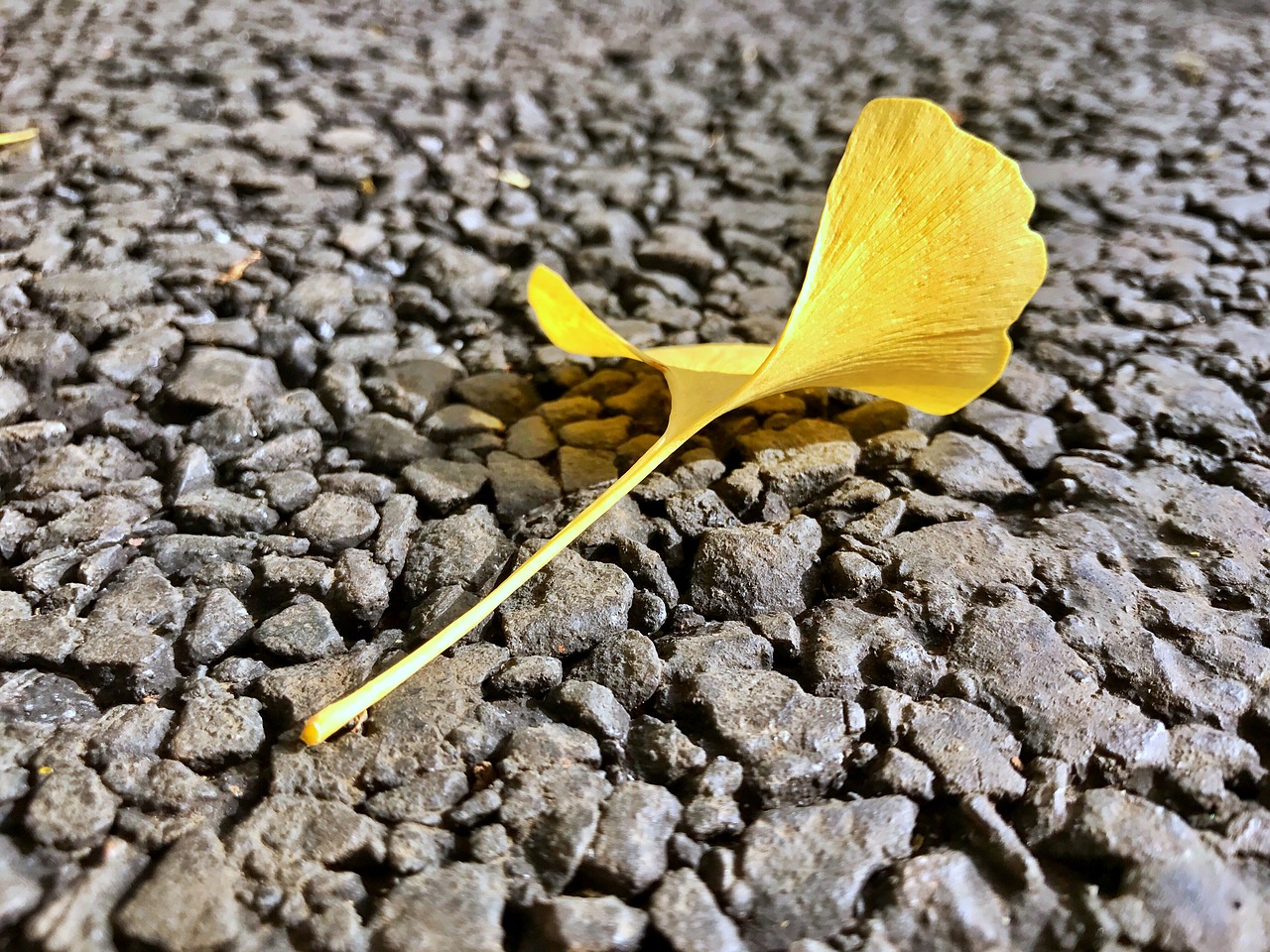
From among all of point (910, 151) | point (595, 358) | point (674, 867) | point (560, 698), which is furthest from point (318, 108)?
point (674, 867)

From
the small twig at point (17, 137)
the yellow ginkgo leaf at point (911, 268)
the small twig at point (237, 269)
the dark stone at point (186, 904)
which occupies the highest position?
the yellow ginkgo leaf at point (911, 268)

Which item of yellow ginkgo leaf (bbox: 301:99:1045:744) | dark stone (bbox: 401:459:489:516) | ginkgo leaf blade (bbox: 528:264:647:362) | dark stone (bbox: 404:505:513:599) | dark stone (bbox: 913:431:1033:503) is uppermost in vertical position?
yellow ginkgo leaf (bbox: 301:99:1045:744)

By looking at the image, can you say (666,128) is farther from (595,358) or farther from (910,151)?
(910,151)

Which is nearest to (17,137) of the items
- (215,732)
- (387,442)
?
(387,442)

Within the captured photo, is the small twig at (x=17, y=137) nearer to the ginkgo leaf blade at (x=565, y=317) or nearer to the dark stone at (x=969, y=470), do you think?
the ginkgo leaf blade at (x=565, y=317)

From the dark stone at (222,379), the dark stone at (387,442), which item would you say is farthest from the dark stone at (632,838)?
the dark stone at (222,379)

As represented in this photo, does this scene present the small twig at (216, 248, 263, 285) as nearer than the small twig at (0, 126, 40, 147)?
Yes

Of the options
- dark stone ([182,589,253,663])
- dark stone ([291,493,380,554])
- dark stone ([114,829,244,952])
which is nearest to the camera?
dark stone ([114,829,244,952])

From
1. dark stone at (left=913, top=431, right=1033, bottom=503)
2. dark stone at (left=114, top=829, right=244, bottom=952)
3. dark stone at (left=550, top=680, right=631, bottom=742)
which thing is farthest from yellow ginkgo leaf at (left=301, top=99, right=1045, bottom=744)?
A: dark stone at (left=114, top=829, right=244, bottom=952)

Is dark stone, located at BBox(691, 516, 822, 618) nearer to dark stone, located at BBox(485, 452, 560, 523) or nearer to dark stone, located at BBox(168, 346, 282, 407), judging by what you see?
dark stone, located at BBox(485, 452, 560, 523)
